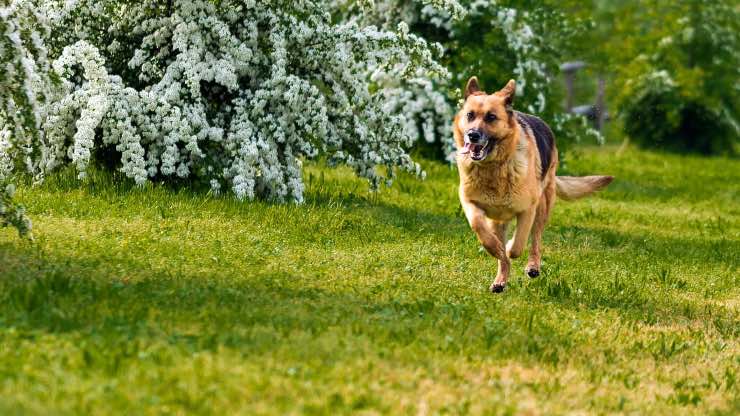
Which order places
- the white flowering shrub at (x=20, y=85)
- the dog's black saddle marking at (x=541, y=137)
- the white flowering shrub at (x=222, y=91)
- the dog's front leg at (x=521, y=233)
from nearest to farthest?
the white flowering shrub at (x=20, y=85), the dog's front leg at (x=521, y=233), the dog's black saddle marking at (x=541, y=137), the white flowering shrub at (x=222, y=91)

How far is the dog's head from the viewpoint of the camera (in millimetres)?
8273

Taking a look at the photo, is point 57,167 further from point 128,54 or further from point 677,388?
point 677,388

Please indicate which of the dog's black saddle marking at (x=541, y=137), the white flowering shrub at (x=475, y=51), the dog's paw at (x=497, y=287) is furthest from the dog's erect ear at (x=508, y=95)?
the white flowering shrub at (x=475, y=51)

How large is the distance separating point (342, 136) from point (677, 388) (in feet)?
21.2

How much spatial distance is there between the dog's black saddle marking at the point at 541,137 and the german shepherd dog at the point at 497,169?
21 centimetres

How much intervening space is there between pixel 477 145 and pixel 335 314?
1937 millimetres

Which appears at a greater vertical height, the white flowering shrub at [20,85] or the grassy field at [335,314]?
the white flowering shrub at [20,85]

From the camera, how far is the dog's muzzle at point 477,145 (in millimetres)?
8250

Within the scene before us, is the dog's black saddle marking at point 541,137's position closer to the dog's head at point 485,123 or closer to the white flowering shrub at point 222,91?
the dog's head at point 485,123

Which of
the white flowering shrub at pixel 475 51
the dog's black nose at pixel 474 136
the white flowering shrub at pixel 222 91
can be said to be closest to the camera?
the dog's black nose at pixel 474 136

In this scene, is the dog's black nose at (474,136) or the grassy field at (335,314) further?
the dog's black nose at (474,136)

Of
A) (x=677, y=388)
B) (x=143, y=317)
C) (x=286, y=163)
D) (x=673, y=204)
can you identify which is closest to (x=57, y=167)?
(x=286, y=163)

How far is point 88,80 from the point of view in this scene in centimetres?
1139

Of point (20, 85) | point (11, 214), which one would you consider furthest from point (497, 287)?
point (20, 85)
